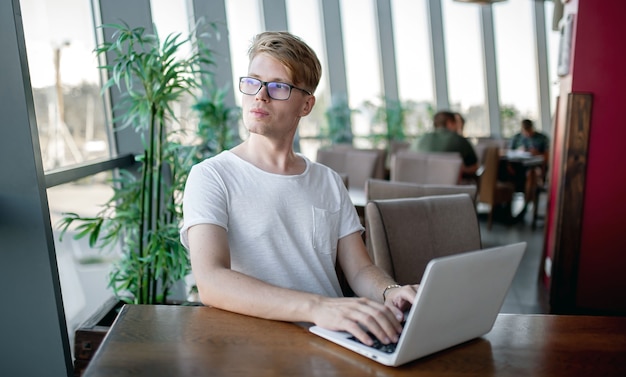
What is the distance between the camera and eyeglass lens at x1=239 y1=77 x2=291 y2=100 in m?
1.55

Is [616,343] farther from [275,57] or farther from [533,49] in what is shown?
[533,49]

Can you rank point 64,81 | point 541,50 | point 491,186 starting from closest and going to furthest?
point 64,81
point 491,186
point 541,50

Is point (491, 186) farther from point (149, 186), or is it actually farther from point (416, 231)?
point (416, 231)

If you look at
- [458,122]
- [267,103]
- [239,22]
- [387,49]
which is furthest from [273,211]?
[387,49]

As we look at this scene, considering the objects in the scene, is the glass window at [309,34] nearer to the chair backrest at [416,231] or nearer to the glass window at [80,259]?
the glass window at [80,259]

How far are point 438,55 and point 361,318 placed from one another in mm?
10168

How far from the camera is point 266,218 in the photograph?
1.55 metres

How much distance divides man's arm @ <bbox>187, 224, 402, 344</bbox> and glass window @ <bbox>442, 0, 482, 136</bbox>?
10168mm

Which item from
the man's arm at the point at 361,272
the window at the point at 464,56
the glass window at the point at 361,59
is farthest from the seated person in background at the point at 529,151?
the man's arm at the point at 361,272

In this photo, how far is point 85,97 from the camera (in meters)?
3.32

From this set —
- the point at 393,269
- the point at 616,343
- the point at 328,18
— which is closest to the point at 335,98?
the point at 328,18

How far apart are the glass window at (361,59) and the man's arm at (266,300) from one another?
8.27 metres

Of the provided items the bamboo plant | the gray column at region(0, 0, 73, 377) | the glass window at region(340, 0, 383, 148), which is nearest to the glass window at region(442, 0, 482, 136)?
the glass window at region(340, 0, 383, 148)

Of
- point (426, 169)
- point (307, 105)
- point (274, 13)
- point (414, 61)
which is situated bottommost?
point (426, 169)
